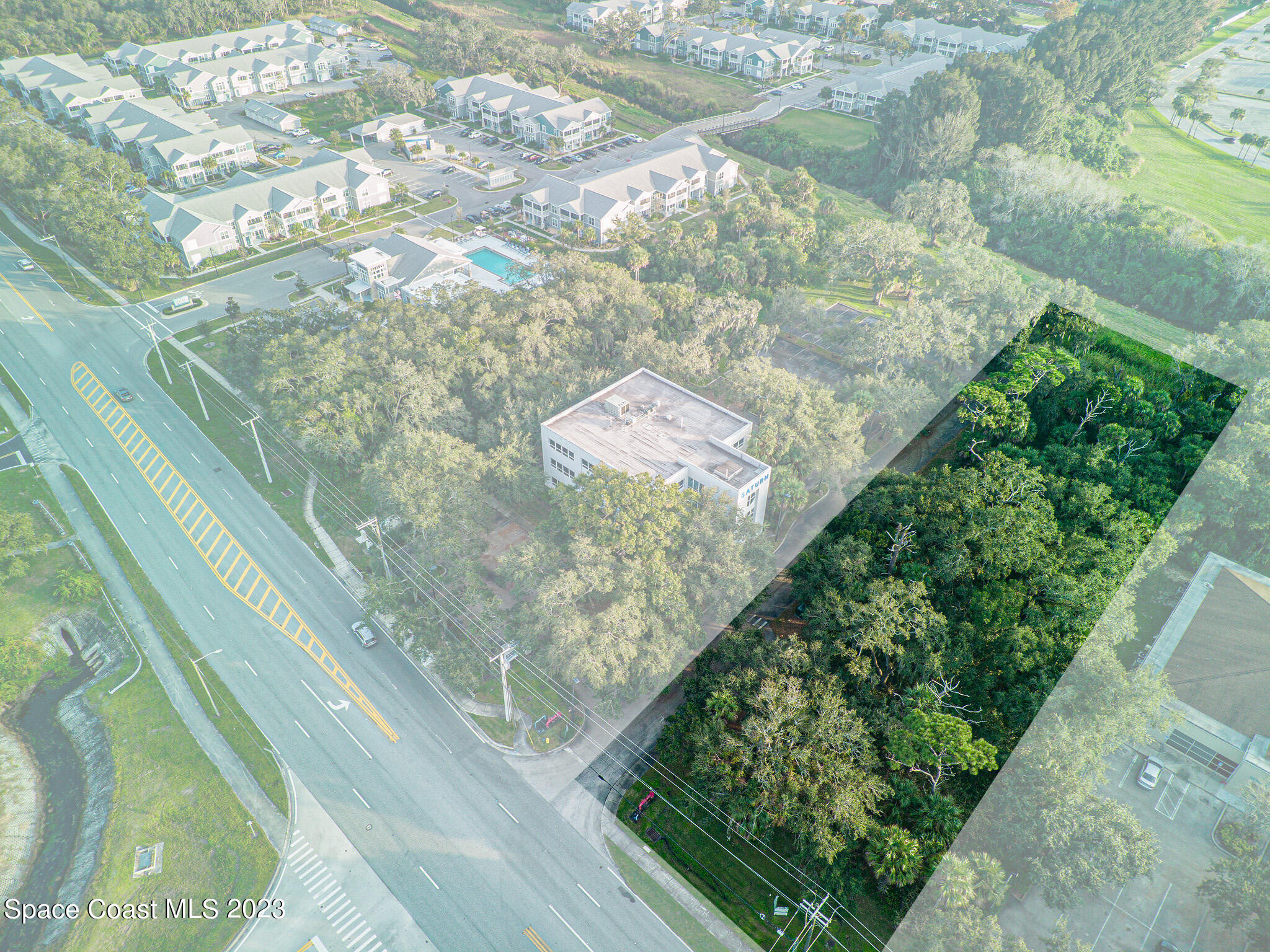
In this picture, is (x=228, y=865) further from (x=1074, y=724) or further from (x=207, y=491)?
(x=1074, y=724)

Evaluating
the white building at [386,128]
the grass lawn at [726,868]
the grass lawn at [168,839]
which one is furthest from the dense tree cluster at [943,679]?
the white building at [386,128]

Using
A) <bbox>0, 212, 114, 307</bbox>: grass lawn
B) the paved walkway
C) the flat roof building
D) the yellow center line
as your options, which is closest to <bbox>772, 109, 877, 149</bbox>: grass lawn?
A: the flat roof building

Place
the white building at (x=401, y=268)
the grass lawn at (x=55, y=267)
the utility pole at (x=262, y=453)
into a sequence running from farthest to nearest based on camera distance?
the grass lawn at (x=55, y=267), the white building at (x=401, y=268), the utility pole at (x=262, y=453)

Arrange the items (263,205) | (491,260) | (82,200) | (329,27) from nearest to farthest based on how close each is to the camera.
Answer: (82,200), (491,260), (263,205), (329,27)

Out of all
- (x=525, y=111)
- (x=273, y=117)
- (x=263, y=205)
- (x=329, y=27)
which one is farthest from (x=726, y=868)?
(x=329, y=27)

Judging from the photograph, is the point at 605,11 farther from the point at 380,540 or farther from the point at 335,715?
the point at 335,715

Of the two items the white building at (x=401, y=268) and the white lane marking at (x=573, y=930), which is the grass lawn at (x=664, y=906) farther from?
the white building at (x=401, y=268)
